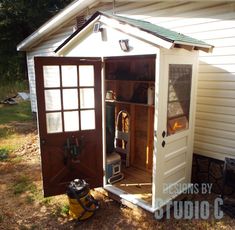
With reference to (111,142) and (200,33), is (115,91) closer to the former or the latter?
(111,142)

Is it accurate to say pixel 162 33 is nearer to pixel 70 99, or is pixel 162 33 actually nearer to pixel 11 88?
pixel 70 99

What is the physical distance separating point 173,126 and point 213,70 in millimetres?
1315

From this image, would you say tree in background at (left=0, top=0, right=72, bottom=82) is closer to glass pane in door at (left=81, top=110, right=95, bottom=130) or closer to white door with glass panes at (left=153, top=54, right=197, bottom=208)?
glass pane in door at (left=81, top=110, right=95, bottom=130)

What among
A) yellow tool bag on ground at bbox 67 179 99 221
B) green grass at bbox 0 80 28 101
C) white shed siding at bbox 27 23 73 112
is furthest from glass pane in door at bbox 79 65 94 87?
green grass at bbox 0 80 28 101

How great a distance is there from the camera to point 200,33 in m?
4.09

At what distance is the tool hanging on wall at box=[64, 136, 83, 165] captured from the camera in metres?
3.78

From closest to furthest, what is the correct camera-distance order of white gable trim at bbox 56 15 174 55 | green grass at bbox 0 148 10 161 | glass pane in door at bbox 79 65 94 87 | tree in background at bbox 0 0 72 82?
1. white gable trim at bbox 56 15 174 55
2. glass pane in door at bbox 79 65 94 87
3. green grass at bbox 0 148 10 161
4. tree in background at bbox 0 0 72 82

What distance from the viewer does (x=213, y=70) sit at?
13.1 ft

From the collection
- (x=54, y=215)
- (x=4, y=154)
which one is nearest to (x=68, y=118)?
(x=54, y=215)

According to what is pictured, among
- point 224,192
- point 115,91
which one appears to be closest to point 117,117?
point 115,91

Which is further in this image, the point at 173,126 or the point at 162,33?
the point at 173,126

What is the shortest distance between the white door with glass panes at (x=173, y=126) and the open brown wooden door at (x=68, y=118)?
114 cm

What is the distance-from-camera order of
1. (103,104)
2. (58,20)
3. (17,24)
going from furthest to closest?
(17,24) < (58,20) < (103,104)

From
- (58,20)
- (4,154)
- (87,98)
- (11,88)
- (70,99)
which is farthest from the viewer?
(11,88)
